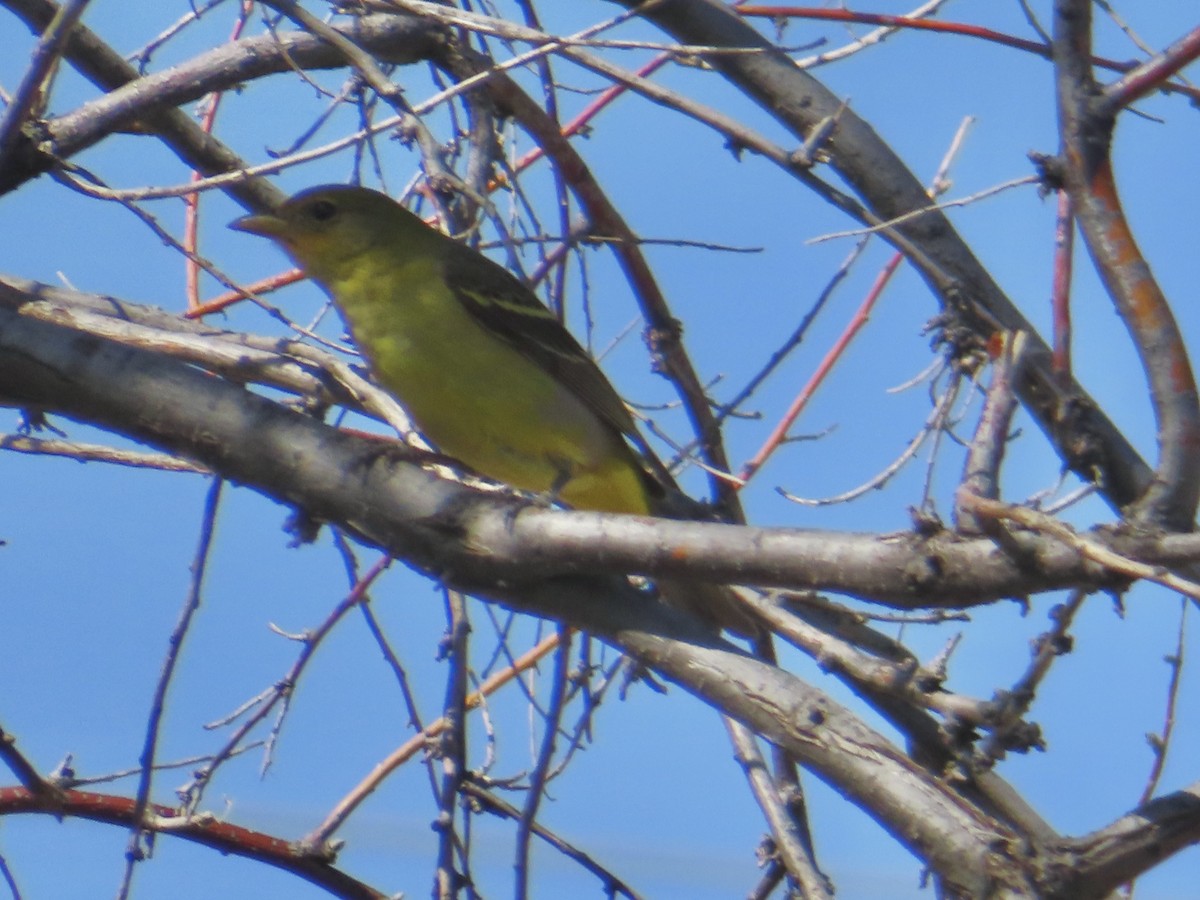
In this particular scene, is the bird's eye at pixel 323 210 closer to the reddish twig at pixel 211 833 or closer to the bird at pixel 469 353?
the bird at pixel 469 353

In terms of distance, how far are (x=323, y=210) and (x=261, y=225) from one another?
26cm

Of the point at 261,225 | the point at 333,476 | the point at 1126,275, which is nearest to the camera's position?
the point at 1126,275

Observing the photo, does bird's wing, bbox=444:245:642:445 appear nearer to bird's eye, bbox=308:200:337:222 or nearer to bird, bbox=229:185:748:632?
bird, bbox=229:185:748:632

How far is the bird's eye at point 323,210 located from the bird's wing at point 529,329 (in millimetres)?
447

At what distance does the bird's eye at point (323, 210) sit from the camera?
5.00m

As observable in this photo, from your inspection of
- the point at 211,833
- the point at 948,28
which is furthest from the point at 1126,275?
the point at 211,833

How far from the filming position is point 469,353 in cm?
452

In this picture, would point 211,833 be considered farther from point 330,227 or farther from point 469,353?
point 330,227

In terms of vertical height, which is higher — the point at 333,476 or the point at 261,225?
the point at 261,225

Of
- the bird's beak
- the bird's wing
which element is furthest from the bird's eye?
the bird's wing

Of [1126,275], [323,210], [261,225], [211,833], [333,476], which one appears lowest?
[211,833]

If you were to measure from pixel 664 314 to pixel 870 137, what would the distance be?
0.84 meters

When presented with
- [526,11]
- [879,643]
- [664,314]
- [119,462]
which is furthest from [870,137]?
[119,462]

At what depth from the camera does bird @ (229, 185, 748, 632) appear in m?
4.42
